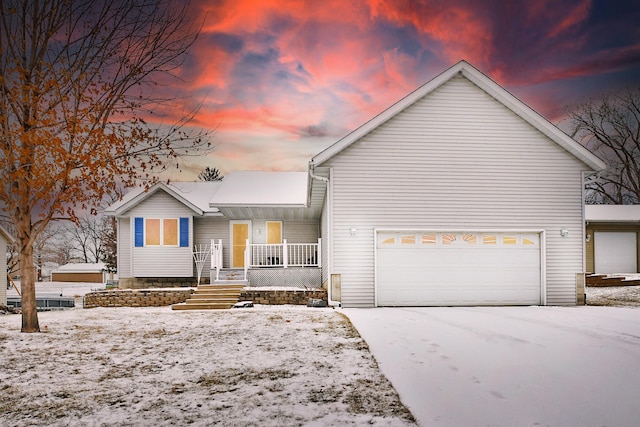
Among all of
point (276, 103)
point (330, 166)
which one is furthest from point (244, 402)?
point (276, 103)

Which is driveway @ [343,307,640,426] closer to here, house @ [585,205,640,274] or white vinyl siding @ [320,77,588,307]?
white vinyl siding @ [320,77,588,307]

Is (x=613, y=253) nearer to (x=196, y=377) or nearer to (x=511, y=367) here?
(x=511, y=367)

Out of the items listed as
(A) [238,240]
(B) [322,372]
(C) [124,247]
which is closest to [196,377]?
(B) [322,372]

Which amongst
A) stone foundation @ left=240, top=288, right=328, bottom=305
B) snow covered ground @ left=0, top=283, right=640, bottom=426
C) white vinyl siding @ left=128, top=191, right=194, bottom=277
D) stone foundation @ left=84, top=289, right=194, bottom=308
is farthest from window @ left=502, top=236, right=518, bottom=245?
white vinyl siding @ left=128, top=191, right=194, bottom=277

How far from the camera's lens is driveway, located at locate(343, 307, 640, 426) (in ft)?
14.1

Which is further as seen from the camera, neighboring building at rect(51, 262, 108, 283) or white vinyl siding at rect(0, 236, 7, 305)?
neighboring building at rect(51, 262, 108, 283)

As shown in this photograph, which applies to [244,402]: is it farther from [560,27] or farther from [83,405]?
[560,27]

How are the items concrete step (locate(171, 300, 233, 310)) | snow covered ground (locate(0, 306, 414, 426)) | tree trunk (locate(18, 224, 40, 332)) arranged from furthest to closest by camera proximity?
concrete step (locate(171, 300, 233, 310)) → tree trunk (locate(18, 224, 40, 332)) → snow covered ground (locate(0, 306, 414, 426))

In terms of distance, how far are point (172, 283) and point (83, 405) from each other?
14193mm

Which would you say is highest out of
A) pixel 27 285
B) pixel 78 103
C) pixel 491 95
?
pixel 491 95

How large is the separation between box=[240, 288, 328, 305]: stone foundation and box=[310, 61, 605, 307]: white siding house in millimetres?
1467

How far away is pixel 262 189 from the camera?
18.5 meters

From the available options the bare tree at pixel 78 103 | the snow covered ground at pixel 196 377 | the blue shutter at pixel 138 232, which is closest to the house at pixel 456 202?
the snow covered ground at pixel 196 377

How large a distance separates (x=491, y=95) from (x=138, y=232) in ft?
47.2
